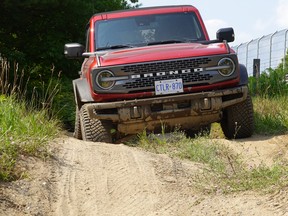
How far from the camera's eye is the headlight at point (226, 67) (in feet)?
25.5

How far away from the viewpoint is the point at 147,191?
5.17 metres

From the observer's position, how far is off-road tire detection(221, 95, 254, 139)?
802 cm

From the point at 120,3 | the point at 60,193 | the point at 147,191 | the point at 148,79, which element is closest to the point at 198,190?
the point at 147,191

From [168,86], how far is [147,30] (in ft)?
4.44

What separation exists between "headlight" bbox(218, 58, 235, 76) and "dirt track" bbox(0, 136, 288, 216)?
175 centimetres

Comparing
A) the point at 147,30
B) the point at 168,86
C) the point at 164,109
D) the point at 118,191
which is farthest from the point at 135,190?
the point at 147,30

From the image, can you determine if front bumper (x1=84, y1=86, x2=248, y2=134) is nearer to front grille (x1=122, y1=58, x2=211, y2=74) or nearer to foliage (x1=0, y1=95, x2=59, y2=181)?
front grille (x1=122, y1=58, x2=211, y2=74)

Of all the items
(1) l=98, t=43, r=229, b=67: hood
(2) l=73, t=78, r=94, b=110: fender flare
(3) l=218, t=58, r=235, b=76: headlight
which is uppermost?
(1) l=98, t=43, r=229, b=67: hood

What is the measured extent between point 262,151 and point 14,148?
9.36ft

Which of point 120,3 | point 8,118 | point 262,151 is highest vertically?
point 120,3

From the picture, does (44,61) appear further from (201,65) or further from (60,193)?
(60,193)

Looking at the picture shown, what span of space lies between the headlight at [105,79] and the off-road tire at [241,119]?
151 cm

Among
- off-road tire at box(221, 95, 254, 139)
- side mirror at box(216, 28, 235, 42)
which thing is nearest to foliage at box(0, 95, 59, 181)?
off-road tire at box(221, 95, 254, 139)

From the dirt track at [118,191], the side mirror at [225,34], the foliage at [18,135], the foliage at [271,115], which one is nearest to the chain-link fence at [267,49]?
the foliage at [271,115]
